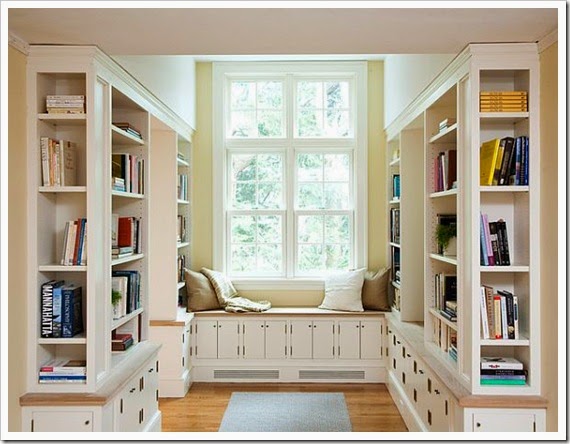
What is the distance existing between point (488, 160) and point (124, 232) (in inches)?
90.5

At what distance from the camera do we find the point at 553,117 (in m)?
3.03

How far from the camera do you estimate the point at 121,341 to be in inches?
155

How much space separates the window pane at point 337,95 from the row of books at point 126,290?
128 inches

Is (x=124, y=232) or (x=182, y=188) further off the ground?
(x=182, y=188)

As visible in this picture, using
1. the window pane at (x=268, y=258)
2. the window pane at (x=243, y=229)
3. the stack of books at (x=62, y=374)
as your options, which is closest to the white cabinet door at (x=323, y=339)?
the window pane at (x=268, y=258)

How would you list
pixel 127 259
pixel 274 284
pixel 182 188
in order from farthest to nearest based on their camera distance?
pixel 274 284 < pixel 182 188 < pixel 127 259

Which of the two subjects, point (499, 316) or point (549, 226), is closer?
point (549, 226)

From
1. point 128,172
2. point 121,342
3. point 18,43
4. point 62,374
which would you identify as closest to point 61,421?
point 62,374

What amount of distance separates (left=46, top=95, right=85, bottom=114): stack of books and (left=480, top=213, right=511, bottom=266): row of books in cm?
226

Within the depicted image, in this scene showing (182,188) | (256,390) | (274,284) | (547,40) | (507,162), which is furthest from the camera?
(274,284)

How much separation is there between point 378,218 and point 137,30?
3.99 m

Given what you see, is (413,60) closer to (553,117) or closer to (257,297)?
(553,117)

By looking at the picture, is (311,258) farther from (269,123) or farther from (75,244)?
(75,244)

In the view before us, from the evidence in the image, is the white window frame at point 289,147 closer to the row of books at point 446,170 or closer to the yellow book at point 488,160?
the row of books at point 446,170
